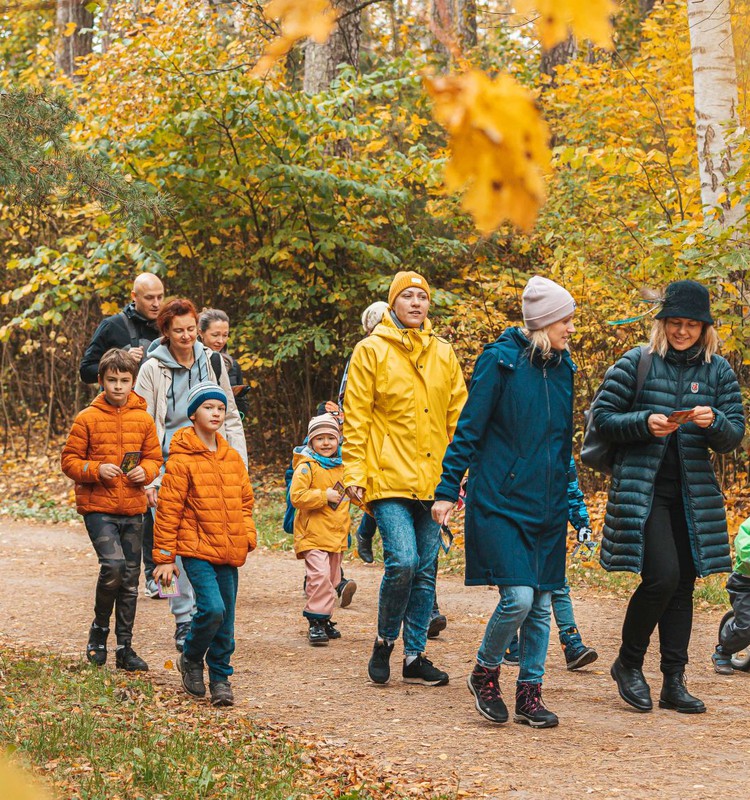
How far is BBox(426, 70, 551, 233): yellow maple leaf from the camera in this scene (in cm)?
177

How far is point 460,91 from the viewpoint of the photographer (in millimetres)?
1834

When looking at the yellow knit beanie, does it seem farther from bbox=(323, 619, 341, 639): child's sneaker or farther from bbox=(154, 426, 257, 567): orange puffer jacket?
bbox=(323, 619, 341, 639): child's sneaker

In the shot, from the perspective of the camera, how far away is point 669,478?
5527 mm

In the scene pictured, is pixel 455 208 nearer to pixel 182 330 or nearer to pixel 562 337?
pixel 182 330

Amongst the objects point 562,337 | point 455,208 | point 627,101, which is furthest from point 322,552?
point 627,101

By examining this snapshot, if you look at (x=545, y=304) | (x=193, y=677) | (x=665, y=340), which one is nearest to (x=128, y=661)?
(x=193, y=677)

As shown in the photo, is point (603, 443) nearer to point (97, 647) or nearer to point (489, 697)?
point (489, 697)

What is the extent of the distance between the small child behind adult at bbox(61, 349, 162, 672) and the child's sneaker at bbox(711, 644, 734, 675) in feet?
11.4

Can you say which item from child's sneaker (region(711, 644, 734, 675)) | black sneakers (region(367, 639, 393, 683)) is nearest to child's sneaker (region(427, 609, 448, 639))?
black sneakers (region(367, 639, 393, 683))

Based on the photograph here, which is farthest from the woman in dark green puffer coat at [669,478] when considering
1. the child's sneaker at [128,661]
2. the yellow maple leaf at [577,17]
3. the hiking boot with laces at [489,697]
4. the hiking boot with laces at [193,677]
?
the yellow maple leaf at [577,17]

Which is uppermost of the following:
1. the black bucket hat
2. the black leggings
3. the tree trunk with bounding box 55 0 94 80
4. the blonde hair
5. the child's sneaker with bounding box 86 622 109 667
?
the tree trunk with bounding box 55 0 94 80

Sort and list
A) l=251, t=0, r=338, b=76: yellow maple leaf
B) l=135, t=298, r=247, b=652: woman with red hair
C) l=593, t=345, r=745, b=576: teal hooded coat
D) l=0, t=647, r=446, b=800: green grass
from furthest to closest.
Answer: l=135, t=298, r=247, b=652: woman with red hair, l=593, t=345, r=745, b=576: teal hooded coat, l=0, t=647, r=446, b=800: green grass, l=251, t=0, r=338, b=76: yellow maple leaf

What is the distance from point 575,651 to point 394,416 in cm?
194

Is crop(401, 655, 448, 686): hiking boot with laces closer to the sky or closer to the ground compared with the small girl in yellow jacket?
closer to the ground
